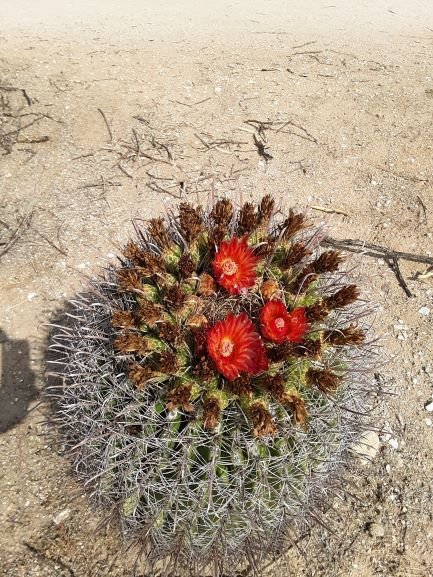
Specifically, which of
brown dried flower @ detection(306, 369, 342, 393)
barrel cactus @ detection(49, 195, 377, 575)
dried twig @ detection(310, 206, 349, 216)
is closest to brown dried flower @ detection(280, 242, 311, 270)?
barrel cactus @ detection(49, 195, 377, 575)

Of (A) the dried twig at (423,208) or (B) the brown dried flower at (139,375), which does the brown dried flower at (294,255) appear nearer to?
(B) the brown dried flower at (139,375)

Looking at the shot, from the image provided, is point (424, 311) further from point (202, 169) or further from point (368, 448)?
point (202, 169)

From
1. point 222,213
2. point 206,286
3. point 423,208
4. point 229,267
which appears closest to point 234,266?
point 229,267

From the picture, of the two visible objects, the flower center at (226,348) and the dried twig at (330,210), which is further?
the dried twig at (330,210)

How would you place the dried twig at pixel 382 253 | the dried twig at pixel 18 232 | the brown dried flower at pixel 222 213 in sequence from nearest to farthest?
the brown dried flower at pixel 222 213 < the dried twig at pixel 18 232 < the dried twig at pixel 382 253

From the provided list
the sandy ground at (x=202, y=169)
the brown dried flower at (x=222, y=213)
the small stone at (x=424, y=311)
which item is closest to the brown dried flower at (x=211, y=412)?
the brown dried flower at (x=222, y=213)

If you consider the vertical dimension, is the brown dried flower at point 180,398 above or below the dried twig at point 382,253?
above

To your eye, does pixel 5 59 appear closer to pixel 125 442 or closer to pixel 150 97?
pixel 150 97

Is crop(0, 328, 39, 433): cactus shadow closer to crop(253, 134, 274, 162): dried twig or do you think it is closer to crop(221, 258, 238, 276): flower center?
crop(221, 258, 238, 276): flower center
